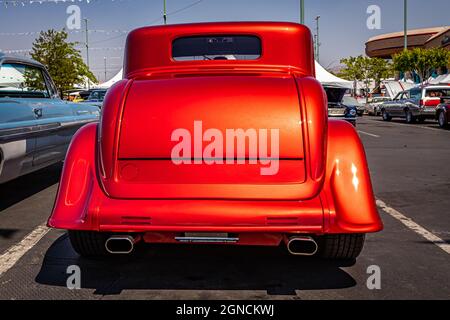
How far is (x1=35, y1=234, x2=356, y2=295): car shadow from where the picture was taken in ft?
10.6

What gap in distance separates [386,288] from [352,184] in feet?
2.31

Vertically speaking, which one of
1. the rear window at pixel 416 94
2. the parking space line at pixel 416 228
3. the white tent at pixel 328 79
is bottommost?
the parking space line at pixel 416 228

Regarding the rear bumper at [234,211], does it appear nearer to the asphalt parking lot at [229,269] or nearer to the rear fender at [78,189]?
the rear fender at [78,189]

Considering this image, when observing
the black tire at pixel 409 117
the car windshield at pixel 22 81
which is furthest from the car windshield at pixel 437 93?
the car windshield at pixel 22 81

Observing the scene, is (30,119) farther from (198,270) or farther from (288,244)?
(288,244)

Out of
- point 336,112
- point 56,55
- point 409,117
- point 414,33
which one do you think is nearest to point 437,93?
point 409,117

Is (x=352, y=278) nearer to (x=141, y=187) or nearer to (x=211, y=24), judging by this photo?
(x=141, y=187)

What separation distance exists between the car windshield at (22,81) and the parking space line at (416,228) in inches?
169

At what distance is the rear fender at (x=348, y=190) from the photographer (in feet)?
9.73

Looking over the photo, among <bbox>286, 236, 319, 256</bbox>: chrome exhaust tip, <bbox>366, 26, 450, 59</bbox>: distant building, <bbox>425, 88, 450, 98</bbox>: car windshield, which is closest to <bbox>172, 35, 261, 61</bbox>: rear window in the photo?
<bbox>286, 236, 319, 256</bbox>: chrome exhaust tip

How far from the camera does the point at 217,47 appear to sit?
171 inches

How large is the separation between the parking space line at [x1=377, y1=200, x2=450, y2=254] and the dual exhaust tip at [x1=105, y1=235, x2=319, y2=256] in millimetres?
1482

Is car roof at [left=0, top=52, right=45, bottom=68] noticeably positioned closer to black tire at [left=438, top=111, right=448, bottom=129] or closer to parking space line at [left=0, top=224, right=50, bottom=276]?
parking space line at [left=0, top=224, right=50, bottom=276]

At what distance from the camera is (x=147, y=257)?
3.76 meters
